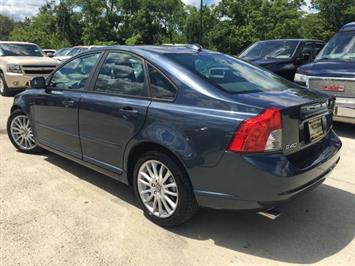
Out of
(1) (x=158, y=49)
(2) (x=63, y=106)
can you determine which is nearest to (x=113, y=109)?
(1) (x=158, y=49)

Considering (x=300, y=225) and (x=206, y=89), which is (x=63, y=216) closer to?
(x=206, y=89)

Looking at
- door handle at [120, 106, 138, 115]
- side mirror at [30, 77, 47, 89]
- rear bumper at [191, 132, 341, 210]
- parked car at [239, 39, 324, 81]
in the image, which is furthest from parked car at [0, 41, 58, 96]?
rear bumper at [191, 132, 341, 210]

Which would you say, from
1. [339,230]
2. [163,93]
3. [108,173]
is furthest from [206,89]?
[339,230]

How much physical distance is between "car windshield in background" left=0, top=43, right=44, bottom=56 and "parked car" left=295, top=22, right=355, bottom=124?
905 cm

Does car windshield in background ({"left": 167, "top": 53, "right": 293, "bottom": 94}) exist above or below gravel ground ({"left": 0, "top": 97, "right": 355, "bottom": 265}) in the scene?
above

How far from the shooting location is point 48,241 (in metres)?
3.49

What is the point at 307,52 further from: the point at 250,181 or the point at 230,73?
the point at 250,181

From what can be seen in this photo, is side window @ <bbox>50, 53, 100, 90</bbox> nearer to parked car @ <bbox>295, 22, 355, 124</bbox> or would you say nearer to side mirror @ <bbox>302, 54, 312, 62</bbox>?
parked car @ <bbox>295, 22, 355, 124</bbox>

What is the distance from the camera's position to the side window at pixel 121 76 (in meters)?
3.91

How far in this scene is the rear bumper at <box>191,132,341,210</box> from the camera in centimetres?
311

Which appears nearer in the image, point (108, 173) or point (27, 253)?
point (27, 253)

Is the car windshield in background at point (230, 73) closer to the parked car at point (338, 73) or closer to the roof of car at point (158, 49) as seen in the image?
the roof of car at point (158, 49)

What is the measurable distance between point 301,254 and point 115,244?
150cm

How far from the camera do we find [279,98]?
346 centimetres
